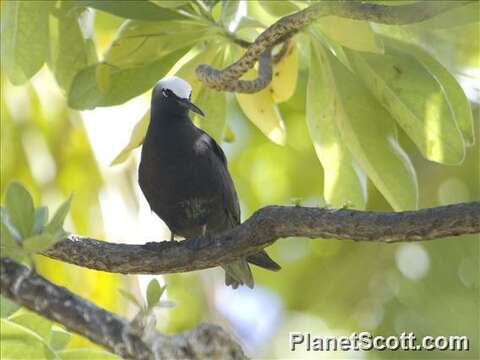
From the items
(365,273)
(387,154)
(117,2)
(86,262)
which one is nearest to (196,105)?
(117,2)

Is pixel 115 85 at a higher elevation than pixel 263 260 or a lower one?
higher

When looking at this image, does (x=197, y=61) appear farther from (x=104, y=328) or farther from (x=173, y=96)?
(x=104, y=328)

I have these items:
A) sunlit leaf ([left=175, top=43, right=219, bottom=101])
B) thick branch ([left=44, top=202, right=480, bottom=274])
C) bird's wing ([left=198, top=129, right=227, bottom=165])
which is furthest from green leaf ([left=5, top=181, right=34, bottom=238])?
bird's wing ([left=198, top=129, right=227, bottom=165])

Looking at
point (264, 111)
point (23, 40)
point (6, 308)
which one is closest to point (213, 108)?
point (264, 111)

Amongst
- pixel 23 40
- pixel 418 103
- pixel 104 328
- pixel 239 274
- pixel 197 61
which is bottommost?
pixel 239 274

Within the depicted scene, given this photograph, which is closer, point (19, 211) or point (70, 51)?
point (19, 211)

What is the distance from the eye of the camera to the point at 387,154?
14.4ft

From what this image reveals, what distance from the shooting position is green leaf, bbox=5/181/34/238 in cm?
261

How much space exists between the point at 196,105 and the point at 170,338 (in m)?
2.75

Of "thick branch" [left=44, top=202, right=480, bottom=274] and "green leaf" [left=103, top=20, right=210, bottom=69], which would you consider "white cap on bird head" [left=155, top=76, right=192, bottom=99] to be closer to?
"green leaf" [left=103, top=20, right=210, bottom=69]

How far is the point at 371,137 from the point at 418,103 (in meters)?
0.25

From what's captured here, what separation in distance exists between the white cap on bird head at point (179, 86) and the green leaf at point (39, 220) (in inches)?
89.5

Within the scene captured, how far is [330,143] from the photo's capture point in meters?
4.61

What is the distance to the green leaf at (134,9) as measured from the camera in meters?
4.48
